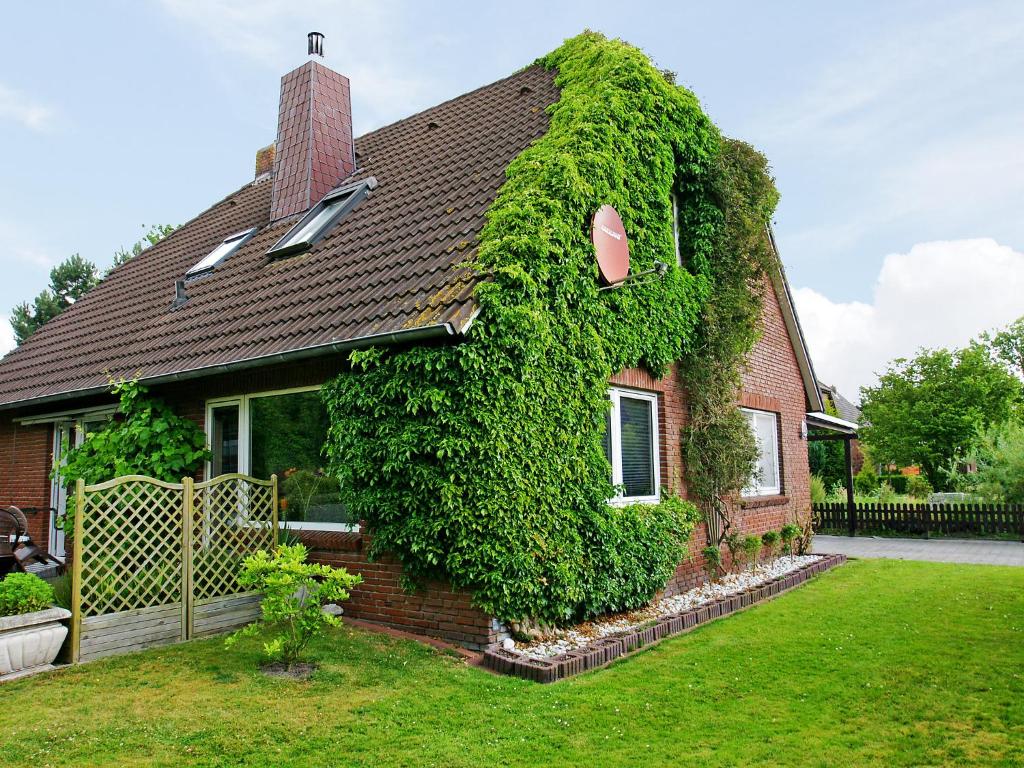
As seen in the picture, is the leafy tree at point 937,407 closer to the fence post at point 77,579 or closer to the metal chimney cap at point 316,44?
the metal chimney cap at point 316,44

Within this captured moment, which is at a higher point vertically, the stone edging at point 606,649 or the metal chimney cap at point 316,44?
the metal chimney cap at point 316,44

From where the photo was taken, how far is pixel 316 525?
8.29m

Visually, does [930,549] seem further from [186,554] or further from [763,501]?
[186,554]

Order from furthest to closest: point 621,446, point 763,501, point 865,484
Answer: point 865,484 < point 763,501 < point 621,446

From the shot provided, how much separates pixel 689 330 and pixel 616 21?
4.86 meters

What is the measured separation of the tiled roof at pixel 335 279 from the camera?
7.82 m

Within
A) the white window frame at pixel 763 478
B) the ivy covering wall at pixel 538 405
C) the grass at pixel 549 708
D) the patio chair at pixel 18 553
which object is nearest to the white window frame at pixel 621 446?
the ivy covering wall at pixel 538 405

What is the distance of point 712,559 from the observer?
1067 centimetres

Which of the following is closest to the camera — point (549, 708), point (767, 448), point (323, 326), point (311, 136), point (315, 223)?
point (549, 708)

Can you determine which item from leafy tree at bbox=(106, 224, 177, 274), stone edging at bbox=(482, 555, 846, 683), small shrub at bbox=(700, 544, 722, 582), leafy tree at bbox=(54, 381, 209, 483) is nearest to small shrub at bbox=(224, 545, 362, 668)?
stone edging at bbox=(482, 555, 846, 683)

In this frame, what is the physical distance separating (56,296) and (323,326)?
2608 centimetres

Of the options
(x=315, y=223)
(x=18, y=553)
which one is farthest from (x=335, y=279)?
(x=18, y=553)

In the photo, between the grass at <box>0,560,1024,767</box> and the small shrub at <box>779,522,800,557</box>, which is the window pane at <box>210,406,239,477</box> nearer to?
the grass at <box>0,560,1024,767</box>

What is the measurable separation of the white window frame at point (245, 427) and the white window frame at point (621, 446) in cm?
333
